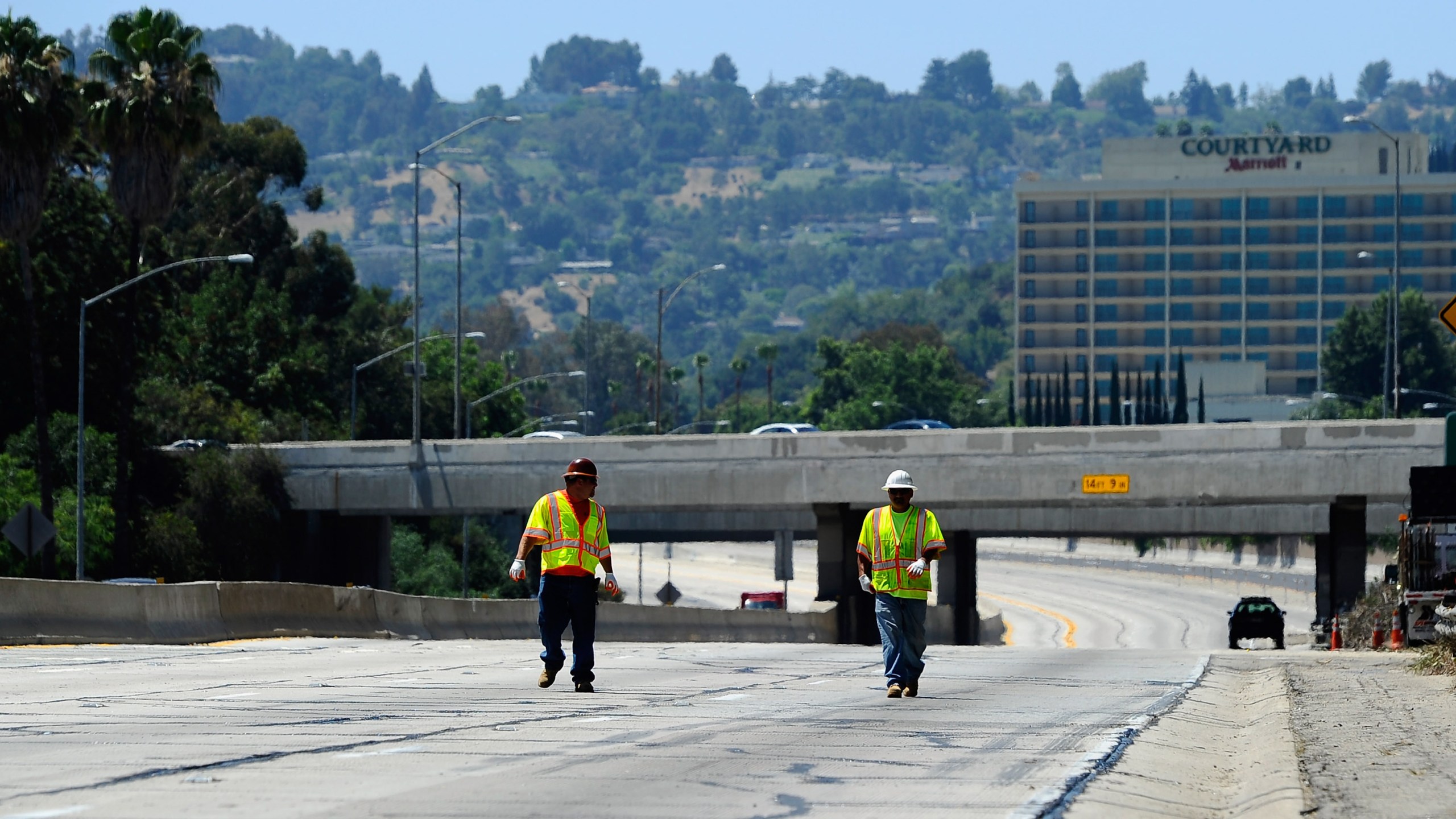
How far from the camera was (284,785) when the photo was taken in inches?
407

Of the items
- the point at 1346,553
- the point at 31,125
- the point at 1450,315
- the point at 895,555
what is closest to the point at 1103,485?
the point at 1346,553

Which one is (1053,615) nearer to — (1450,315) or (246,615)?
(246,615)

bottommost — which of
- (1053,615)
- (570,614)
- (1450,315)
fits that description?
(1053,615)

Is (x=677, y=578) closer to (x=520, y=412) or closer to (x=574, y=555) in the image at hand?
(x=520, y=412)

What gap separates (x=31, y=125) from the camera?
51156 millimetres

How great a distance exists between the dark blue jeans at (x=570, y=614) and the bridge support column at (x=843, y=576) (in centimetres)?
3997

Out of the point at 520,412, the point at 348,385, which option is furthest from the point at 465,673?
the point at 520,412

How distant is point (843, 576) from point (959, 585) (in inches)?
946

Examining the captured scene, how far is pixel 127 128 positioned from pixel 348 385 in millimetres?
47861

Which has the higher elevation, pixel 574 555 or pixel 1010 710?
pixel 574 555

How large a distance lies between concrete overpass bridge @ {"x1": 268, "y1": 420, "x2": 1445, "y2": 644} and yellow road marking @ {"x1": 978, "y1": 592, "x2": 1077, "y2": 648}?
41961 mm

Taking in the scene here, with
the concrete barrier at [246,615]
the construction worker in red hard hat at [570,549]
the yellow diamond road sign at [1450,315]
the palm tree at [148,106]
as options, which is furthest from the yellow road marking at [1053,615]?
the construction worker in red hard hat at [570,549]

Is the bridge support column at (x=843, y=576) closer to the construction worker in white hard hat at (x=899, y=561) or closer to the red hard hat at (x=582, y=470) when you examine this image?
the construction worker in white hard hat at (x=899, y=561)

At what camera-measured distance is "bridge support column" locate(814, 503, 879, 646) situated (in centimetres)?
5803
